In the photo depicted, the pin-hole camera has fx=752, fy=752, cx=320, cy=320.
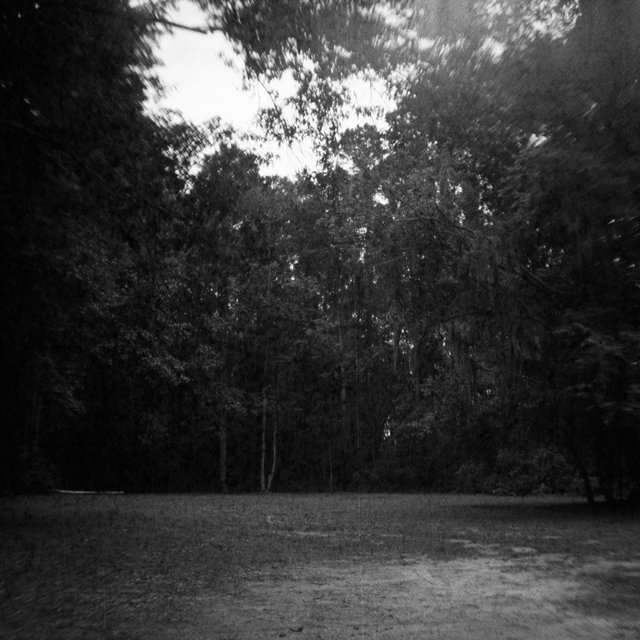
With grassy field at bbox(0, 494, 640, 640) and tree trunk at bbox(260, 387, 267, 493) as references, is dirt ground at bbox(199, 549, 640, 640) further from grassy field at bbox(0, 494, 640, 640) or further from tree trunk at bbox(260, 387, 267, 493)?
tree trunk at bbox(260, 387, 267, 493)

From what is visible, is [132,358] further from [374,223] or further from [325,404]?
[325,404]

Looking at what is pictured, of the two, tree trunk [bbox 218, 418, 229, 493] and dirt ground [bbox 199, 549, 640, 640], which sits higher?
tree trunk [bbox 218, 418, 229, 493]

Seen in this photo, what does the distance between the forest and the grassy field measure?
3646mm

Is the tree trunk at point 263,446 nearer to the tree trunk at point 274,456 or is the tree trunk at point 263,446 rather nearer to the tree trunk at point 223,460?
the tree trunk at point 274,456

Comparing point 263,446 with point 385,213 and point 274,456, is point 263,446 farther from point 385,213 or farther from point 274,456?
point 385,213

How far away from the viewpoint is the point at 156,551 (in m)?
11.0

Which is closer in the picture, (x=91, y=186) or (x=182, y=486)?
(x=91, y=186)

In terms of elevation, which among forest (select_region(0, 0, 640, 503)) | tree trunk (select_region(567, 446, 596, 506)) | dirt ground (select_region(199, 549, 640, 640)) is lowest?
dirt ground (select_region(199, 549, 640, 640))

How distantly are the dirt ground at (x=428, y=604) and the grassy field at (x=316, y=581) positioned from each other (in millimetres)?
18

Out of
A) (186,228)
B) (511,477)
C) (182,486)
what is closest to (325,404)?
(182,486)

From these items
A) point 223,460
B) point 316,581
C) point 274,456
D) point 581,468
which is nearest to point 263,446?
point 274,456

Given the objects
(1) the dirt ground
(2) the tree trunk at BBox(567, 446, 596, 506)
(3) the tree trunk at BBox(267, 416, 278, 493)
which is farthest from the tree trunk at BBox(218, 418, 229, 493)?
(1) the dirt ground

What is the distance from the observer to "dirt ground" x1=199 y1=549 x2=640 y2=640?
5883 mm

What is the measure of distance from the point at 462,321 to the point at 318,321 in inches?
765
